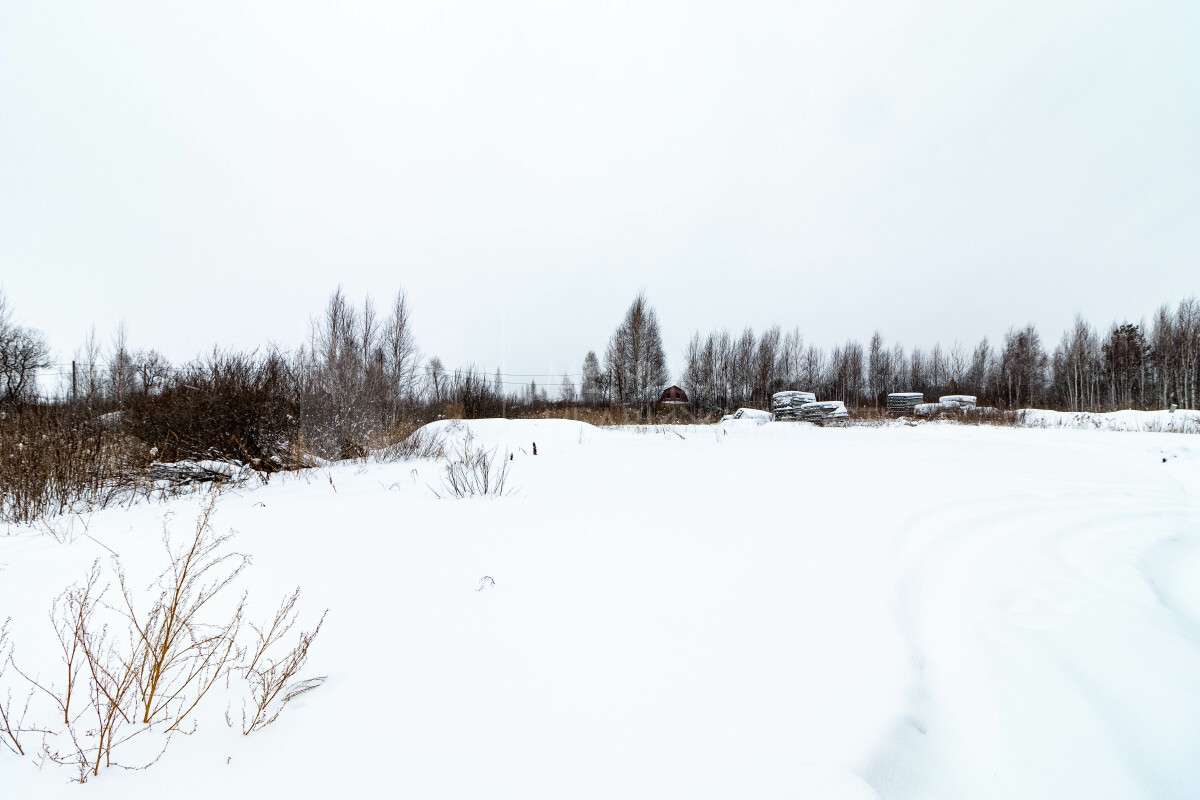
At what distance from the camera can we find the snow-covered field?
1275 millimetres

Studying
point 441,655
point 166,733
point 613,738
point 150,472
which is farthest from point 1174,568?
point 150,472

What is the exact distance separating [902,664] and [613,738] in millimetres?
1241

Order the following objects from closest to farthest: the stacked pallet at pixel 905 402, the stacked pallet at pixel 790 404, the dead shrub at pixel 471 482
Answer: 1. the dead shrub at pixel 471 482
2. the stacked pallet at pixel 790 404
3. the stacked pallet at pixel 905 402

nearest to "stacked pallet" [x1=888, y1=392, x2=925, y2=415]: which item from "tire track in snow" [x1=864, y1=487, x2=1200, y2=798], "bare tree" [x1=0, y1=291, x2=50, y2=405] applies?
"tire track in snow" [x1=864, y1=487, x2=1200, y2=798]

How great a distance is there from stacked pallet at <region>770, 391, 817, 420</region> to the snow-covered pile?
23.1ft

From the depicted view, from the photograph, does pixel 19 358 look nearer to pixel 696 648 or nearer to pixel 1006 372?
pixel 696 648

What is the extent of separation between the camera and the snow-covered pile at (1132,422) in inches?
469

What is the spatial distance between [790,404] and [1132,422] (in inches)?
390

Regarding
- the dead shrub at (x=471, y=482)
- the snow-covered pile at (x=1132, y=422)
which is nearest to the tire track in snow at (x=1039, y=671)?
the dead shrub at (x=471, y=482)

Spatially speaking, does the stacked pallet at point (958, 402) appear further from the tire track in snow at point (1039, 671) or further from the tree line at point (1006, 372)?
the tire track in snow at point (1039, 671)

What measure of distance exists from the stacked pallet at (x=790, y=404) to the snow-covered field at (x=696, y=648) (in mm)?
15723

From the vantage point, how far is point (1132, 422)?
1351 centimetres

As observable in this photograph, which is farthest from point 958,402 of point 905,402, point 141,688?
point 141,688

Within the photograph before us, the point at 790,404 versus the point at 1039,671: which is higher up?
the point at 790,404
